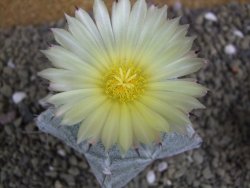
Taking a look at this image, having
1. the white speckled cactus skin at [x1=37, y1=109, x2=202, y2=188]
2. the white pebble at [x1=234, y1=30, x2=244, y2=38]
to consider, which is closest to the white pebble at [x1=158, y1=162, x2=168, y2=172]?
the white speckled cactus skin at [x1=37, y1=109, x2=202, y2=188]

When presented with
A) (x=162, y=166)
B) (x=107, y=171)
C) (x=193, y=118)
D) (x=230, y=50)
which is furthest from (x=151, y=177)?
(x=230, y=50)

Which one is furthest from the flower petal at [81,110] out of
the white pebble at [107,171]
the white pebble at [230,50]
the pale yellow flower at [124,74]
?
the white pebble at [230,50]

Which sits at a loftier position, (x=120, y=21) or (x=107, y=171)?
(x=120, y=21)

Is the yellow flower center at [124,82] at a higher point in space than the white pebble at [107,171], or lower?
Answer: higher

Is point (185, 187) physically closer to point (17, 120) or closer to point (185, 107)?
point (17, 120)

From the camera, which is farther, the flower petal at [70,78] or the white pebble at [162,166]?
the white pebble at [162,166]

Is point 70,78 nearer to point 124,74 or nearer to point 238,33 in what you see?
point 124,74

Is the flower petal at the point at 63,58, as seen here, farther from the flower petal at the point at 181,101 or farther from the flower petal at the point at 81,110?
the flower petal at the point at 181,101
